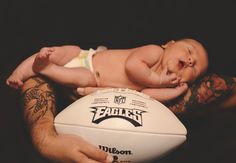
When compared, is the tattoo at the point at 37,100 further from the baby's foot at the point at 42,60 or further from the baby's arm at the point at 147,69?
the baby's arm at the point at 147,69

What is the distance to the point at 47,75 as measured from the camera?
1317mm

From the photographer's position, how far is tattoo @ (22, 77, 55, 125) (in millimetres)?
1211

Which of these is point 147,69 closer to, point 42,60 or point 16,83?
point 42,60

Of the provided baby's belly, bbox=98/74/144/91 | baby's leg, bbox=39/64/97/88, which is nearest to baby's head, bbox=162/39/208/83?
baby's belly, bbox=98/74/144/91

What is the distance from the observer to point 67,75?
4.30 ft

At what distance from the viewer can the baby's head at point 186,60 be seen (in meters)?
1.37

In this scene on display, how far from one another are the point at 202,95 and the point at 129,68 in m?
0.27

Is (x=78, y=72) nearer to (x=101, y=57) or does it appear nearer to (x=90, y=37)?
(x=101, y=57)

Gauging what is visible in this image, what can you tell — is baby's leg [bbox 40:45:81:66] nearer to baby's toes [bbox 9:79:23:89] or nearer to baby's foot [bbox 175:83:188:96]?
baby's toes [bbox 9:79:23:89]

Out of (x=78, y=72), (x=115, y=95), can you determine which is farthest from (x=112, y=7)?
(x=115, y=95)

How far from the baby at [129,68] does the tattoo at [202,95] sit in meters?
0.04

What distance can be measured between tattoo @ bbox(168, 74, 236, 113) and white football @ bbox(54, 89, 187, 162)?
0.25m

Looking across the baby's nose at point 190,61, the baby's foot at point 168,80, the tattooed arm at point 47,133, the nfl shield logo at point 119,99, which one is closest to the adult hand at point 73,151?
the tattooed arm at point 47,133

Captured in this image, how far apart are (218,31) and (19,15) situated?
0.87 meters
